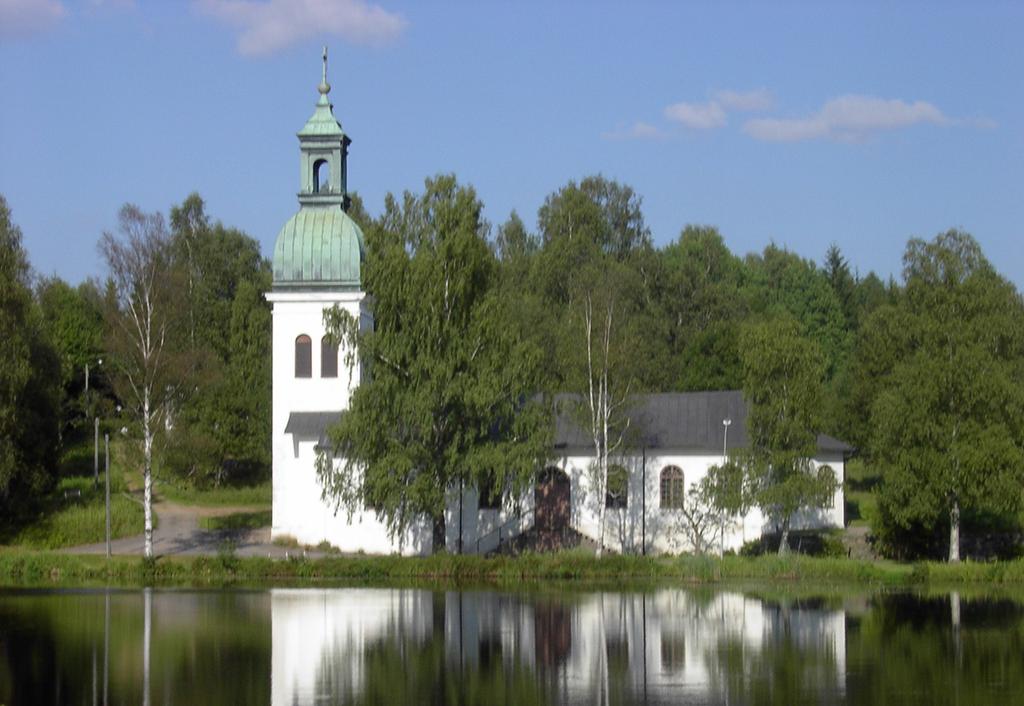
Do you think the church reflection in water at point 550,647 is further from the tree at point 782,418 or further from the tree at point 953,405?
the tree at point 953,405

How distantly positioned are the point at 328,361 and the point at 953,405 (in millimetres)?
18720

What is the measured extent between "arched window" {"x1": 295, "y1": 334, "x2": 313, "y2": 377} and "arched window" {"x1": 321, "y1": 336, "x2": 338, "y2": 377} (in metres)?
0.38

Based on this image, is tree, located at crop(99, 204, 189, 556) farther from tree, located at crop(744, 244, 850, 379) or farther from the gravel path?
tree, located at crop(744, 244, 850, 379)

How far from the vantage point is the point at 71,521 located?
165 ft

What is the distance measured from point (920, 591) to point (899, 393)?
23.6 ft

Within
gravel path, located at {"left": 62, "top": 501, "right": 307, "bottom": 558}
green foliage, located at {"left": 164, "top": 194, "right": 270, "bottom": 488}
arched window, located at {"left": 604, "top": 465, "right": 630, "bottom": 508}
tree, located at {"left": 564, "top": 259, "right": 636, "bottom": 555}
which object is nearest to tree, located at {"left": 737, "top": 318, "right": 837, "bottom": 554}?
tree, located at {"left": 564, "top": 259, "right": 636, "bottom": 555}

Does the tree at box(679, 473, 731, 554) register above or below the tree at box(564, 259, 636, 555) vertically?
below

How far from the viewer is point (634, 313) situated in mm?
73125

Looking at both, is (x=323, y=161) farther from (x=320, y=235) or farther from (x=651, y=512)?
(x=651, y=512)

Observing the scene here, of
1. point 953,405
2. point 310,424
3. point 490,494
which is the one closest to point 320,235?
point 310,424

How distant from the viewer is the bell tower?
163 feet

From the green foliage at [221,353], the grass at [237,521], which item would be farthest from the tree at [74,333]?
the grass at [237,521]

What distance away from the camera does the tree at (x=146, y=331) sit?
45.4 meters

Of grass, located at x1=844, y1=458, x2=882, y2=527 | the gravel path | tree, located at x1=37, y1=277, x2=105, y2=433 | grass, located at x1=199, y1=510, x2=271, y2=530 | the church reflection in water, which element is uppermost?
tree, located at x1=37, y1=277, x2=105, y2=433
